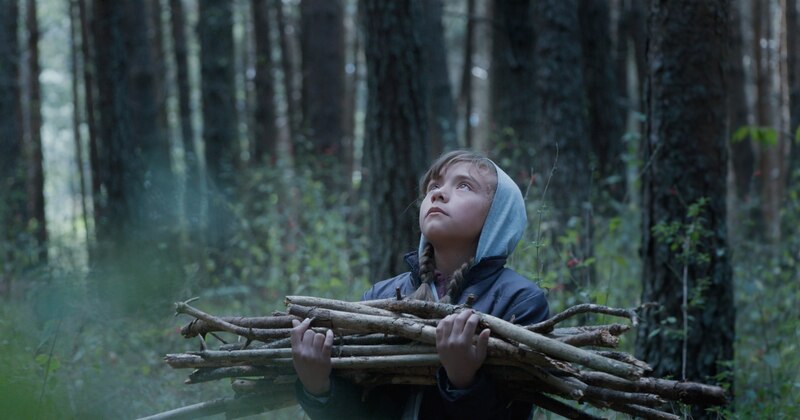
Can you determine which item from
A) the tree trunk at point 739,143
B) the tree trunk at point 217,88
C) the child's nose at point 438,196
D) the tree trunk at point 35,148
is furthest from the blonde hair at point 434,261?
the tree trunk at point 739,143

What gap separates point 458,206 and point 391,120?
3.90 metres

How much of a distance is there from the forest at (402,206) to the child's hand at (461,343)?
84 centimetres

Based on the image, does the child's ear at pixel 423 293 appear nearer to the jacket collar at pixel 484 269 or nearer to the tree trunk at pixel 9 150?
the jacket collar at pixel 484 269

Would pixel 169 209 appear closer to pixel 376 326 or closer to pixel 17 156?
pixel 17 156

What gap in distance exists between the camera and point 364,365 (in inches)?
121

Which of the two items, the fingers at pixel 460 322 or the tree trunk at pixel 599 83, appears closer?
the fingers at pixel 460 322

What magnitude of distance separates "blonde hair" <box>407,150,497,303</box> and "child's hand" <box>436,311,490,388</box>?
362 mm

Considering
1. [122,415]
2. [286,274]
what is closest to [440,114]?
[286,274]

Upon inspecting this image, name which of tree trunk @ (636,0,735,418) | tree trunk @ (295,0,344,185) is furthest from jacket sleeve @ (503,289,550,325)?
tree trunk @ (295,0,344,185)

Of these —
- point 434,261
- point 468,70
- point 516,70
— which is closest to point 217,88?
point 516,70

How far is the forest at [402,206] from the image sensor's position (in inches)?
212

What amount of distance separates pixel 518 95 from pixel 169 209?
193 inches

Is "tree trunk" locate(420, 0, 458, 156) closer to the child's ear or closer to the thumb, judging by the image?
the child's ear

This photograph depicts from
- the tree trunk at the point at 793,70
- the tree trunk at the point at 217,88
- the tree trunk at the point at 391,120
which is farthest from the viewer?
the tree trunk at the point at 217,88
